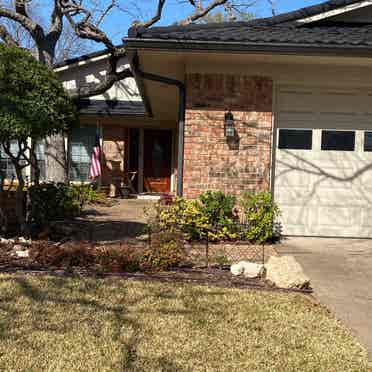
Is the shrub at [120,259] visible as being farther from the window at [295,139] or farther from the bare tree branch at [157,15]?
the bare tree branch at [157,15]

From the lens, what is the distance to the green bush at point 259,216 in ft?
23.0

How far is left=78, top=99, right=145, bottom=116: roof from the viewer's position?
14.6 meters

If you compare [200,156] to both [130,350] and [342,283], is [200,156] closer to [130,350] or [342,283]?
[342,283]

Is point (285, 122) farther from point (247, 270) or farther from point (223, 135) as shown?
point (247, 270)

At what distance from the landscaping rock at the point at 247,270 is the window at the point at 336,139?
3.40 m

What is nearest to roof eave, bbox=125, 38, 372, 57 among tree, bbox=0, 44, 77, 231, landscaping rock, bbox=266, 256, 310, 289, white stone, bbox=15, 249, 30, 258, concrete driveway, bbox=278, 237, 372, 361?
tree, bbox=0, 44, 77, 231

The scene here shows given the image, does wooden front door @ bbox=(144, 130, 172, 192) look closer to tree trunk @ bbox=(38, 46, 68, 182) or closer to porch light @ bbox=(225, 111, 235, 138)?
tree trunk @ bbox=(38, 46, 68, 182)

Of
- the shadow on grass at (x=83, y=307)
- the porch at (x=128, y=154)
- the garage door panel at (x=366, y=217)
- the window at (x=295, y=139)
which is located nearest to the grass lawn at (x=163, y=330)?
the shadow on grass at (x=83, y=307)

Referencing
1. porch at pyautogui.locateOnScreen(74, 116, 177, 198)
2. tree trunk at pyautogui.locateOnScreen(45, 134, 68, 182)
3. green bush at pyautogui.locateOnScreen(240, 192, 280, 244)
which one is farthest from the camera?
porch at pyautogui.locateOnScreen(74, 116, 177, 198)

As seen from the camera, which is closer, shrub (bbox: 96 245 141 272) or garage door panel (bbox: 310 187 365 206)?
shrub (bbox: 96 245 141 272)

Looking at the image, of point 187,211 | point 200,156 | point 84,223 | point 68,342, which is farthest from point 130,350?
point 84,223

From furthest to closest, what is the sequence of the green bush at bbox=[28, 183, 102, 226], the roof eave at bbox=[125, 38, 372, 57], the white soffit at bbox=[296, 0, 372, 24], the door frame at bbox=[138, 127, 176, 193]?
the door frame at bbox=[138, 127, 176, 193]
the white soffit at bbox=[296, 0, 372, 24]
the green bush at bbox=[28, 183, 102, 226]
the roof eave at bbox=[125, 38, 372, 57]

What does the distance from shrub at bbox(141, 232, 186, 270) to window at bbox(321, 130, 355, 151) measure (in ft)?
12.0

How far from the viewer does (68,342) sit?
326 cm
